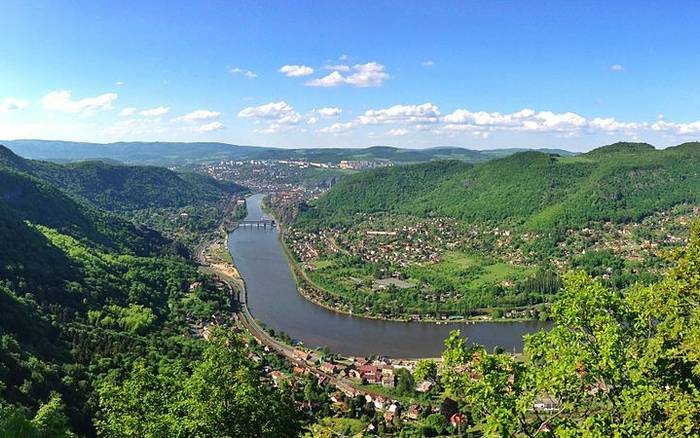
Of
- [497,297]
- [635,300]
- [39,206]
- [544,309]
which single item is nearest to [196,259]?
[39,206]

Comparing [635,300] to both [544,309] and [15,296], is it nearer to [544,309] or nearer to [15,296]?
[15,296]

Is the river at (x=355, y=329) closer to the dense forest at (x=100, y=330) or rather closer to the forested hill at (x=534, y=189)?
the dense forest at (x=100, y=330)

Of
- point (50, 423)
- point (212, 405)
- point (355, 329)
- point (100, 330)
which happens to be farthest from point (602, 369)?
point (355, 329)

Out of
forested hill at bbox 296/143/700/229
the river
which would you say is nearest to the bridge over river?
forested hill at bbox 296/143/700/229

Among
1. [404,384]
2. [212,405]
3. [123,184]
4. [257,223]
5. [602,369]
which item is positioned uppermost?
[602,369]

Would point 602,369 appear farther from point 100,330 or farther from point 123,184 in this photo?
point 123,184

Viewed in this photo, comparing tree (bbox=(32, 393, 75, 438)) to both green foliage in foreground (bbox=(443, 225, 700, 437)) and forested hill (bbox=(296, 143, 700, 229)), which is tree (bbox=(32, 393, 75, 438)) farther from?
forested hill (bbox=(296, 143, 700, 229))

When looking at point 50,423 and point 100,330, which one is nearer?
point 50,423

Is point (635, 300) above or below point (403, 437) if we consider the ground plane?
above
